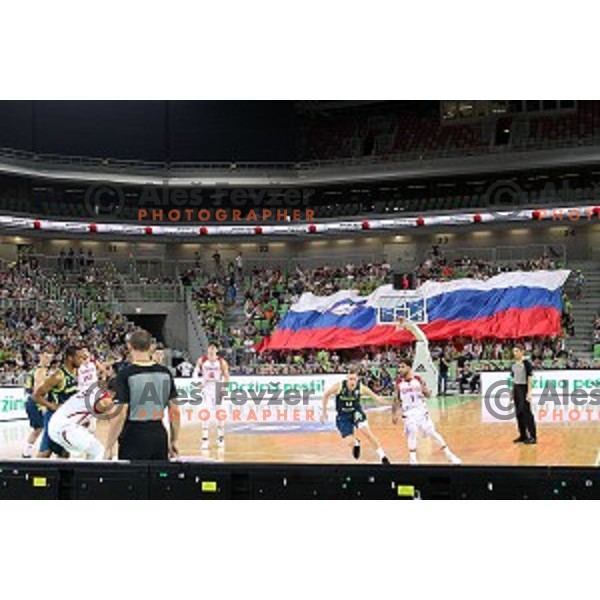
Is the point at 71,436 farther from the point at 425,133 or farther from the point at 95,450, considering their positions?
the point at 425,133

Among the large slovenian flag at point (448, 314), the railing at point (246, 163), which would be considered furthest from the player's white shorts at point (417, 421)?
the railing at point (246, 163)

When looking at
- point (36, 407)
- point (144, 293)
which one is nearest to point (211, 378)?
point (36, 407)

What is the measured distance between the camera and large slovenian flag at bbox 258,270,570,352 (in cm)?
3125

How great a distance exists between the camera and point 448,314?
1273 inches

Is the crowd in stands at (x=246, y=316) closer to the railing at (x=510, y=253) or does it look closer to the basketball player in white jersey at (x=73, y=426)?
the railing at (x=510, y=253)

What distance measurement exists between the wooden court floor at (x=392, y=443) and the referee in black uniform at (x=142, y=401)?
6857mm

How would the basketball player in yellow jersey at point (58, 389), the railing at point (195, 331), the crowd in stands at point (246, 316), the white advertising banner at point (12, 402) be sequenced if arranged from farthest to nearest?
the railing at point (195, 331), the crowd in stands at point (246, 316), the white advertising banner at point (12, 402), the basketball player in yellow jersey at point (58, 389)

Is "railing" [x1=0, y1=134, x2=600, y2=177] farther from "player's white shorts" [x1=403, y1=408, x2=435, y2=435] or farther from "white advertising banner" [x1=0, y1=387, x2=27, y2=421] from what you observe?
"player's white shorts" [x1=403, y1=408, x2=435, y2=435]

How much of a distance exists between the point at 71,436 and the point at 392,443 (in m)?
7.76

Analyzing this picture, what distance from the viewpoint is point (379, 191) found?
4294 cm

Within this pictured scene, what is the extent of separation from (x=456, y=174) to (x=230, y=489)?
3277 cm

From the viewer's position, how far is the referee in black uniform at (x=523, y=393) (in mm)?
16500

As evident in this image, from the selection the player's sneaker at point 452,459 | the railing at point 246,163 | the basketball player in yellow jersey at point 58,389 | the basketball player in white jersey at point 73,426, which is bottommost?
the player's sneaker at point 452,459

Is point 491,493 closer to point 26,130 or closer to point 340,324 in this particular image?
point 340,324
